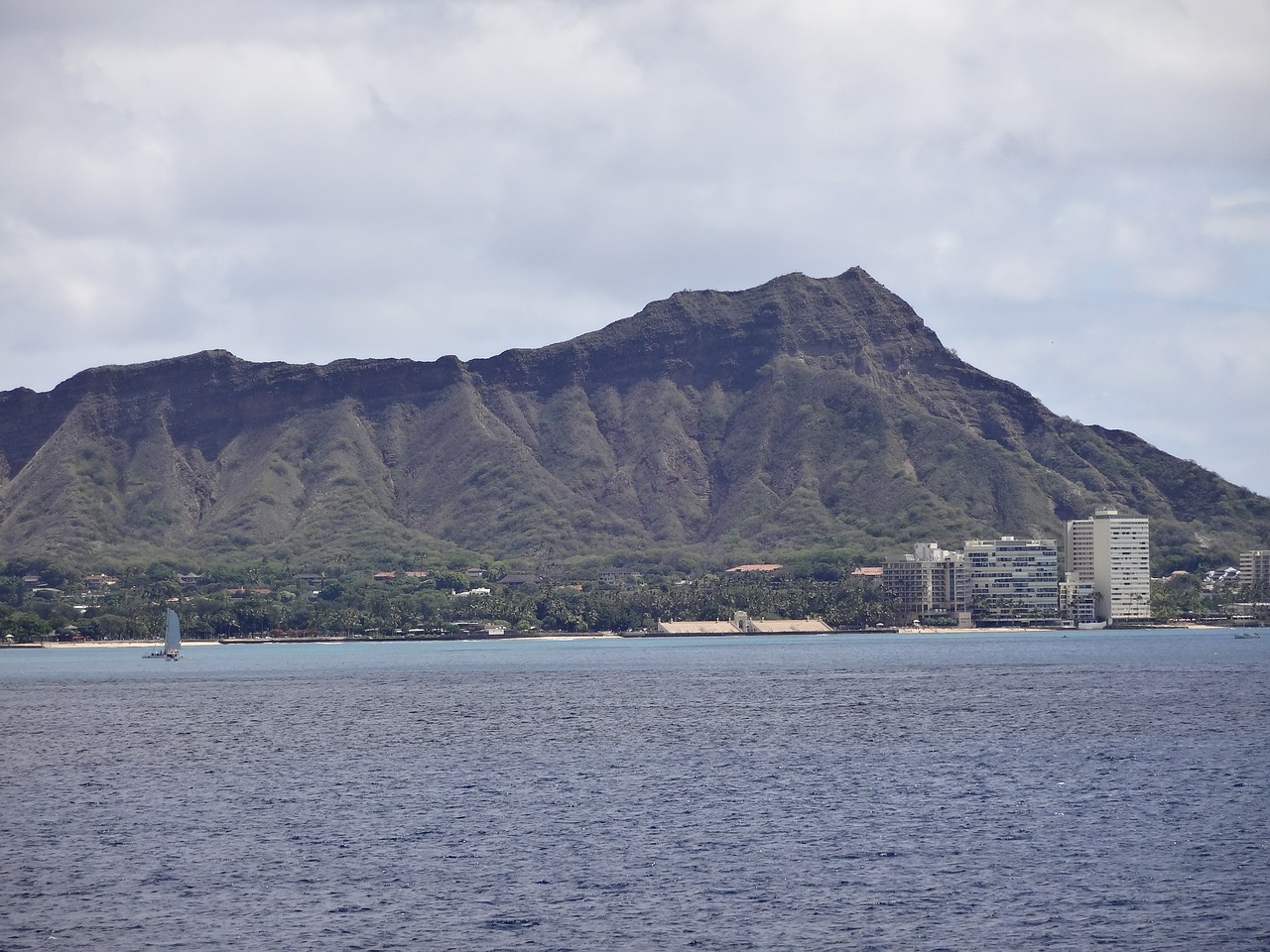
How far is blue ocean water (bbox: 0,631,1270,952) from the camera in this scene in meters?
48.8

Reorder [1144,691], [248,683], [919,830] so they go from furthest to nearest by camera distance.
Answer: [248,683] → [1144,691] → [919,830]

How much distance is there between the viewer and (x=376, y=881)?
55.5m

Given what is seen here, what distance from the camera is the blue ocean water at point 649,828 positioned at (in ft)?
160

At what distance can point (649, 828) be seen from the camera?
212 feet

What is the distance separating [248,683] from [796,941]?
132550 millimetres

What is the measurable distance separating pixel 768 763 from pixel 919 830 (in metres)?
22.4

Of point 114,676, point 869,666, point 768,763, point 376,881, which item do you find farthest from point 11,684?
point 376,881

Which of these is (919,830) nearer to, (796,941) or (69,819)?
(796,941)

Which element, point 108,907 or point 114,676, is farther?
point 114,676

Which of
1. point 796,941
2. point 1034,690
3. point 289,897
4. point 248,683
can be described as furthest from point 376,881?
point 248,683

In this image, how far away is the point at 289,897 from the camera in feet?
174

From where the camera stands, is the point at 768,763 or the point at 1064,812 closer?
the point at 1064,812

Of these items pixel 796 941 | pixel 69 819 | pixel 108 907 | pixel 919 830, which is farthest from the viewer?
pixel 69 819

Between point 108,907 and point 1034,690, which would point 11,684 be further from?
point 108,907
